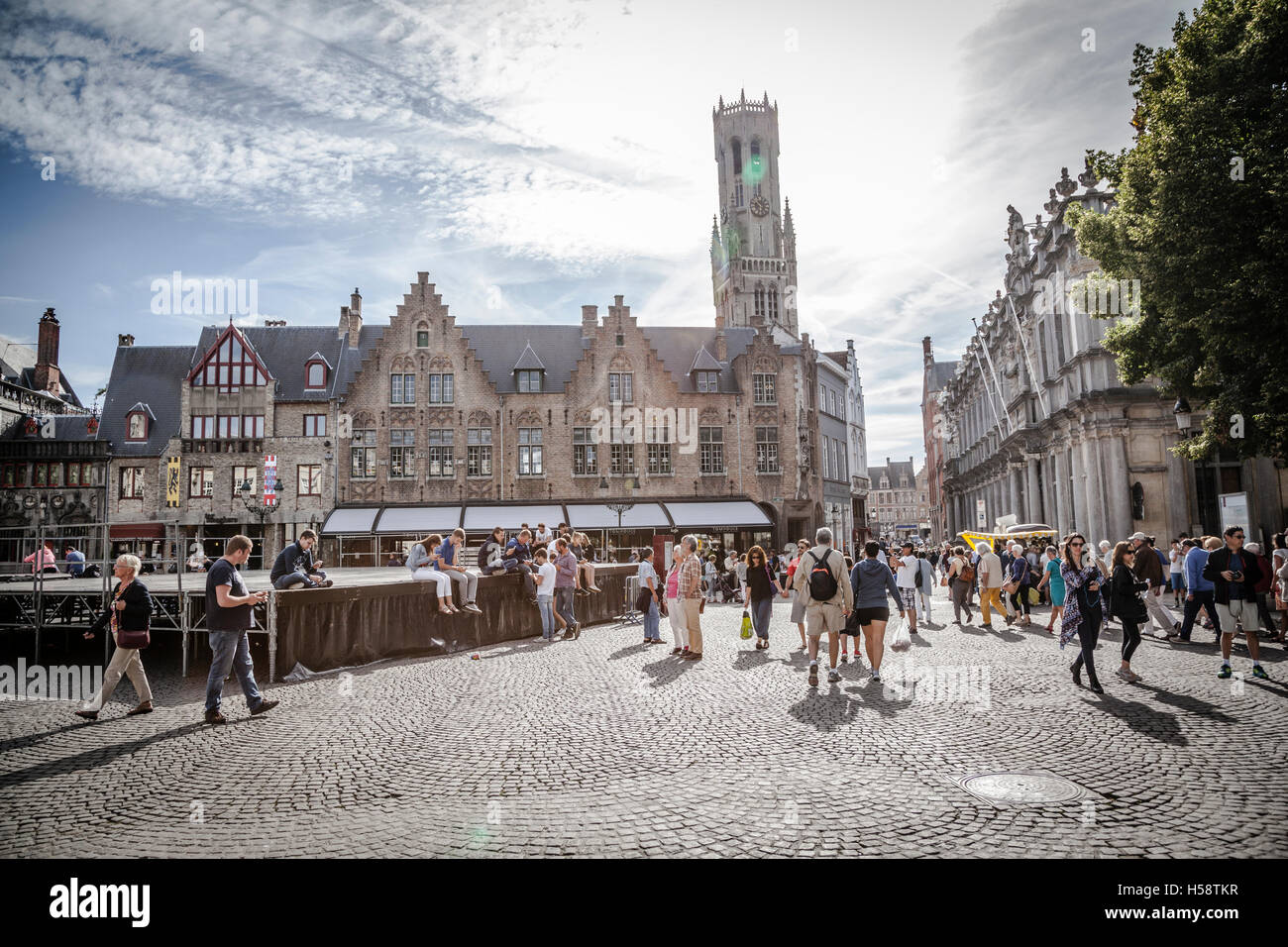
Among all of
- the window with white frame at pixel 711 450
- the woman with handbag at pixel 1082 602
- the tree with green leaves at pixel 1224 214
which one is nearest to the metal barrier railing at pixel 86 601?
the woman with handbag at pixel 1082 602

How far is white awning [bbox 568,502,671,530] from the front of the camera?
3525cm

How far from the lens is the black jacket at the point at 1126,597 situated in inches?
357

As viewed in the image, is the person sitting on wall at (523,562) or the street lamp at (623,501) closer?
the person sitting on wall at (523,562)

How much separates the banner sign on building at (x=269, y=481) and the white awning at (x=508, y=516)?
30.1ft

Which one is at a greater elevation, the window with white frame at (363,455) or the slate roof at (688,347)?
the slate roof at (688,347)

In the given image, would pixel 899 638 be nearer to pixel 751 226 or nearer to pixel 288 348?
pixel 288 348

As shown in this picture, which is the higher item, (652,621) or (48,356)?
(48,356)

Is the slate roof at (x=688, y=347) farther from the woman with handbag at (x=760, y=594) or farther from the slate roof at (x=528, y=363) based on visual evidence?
the woman with handbag at (x=760, y=594)

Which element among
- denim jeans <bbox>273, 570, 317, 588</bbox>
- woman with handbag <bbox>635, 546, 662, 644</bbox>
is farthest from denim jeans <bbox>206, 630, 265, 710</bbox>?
woman with handbag <bbox>635, 546, 662, 644</bbox>

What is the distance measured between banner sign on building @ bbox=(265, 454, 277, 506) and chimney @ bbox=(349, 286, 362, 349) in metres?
7.45

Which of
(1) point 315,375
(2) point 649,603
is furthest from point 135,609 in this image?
(1) point 315,375

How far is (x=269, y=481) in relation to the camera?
35.6 m

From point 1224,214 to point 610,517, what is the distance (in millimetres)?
25990
